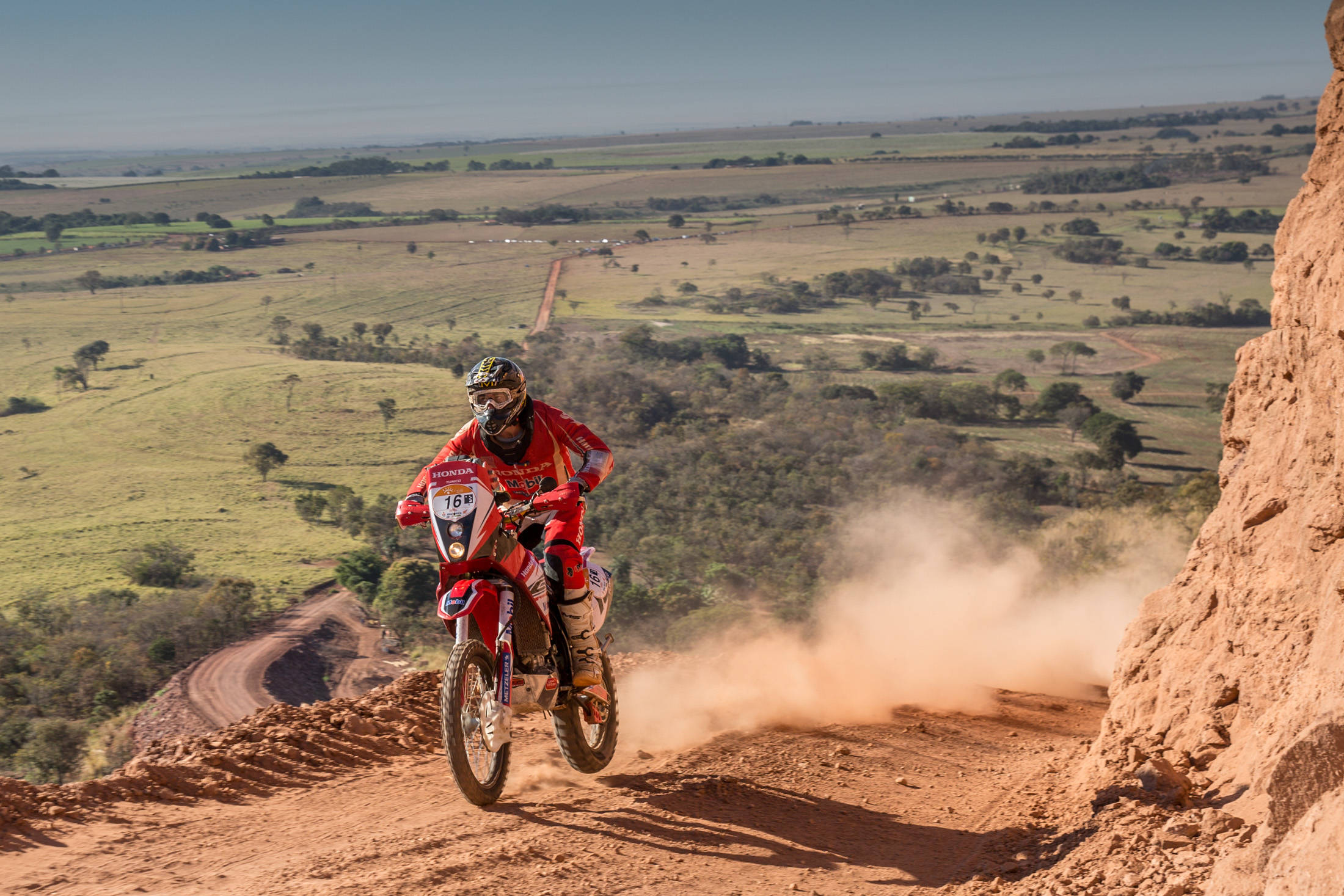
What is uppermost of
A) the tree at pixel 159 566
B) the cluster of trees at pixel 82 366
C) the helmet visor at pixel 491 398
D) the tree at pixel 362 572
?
the helmet visor at pixel 491 398

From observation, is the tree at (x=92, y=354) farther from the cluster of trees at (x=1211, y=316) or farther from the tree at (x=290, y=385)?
the cluster of trees at (x=1211, y=316)

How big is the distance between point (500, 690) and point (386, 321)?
348ft

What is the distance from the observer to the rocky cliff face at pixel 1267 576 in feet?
21.3

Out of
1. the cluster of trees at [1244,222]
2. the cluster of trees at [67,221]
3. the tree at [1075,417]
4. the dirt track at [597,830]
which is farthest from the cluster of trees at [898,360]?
the cluster of trees at [67,221]

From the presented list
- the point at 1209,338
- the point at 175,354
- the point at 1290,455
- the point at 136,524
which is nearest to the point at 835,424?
the point at 136,524

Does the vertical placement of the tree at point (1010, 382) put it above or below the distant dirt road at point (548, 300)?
below

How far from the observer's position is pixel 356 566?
4134 centimetres

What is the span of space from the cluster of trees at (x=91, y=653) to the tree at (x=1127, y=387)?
205 ft

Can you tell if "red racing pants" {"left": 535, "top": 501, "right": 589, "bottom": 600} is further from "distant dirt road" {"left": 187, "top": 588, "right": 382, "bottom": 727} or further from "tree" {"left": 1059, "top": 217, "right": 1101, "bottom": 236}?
"tree" {"left": 1059, "top": 217, "right": 1101, "bottom": 236}

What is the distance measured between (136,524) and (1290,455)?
185 ft

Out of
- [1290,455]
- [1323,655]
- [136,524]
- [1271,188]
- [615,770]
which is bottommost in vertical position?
[136,524]

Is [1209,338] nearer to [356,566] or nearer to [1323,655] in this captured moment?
[356,566]

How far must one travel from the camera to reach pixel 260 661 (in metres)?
31.0

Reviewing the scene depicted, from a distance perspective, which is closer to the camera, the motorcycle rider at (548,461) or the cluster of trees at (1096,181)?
the motorcycle rider at (548,461)
